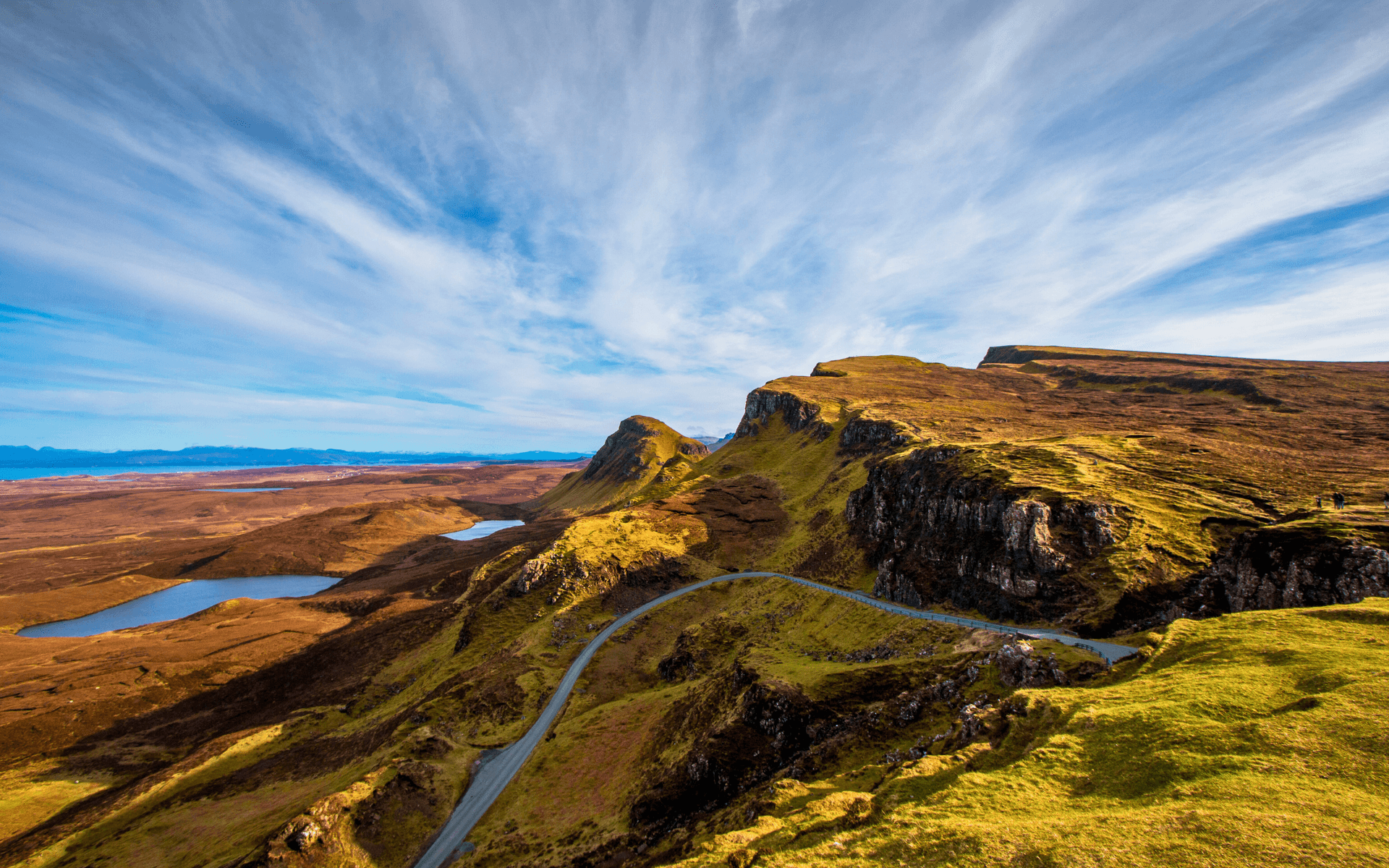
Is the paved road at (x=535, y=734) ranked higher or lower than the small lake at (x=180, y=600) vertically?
higher

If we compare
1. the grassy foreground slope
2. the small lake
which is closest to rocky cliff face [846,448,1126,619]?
the grassy foreground slope

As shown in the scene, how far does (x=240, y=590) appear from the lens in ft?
554

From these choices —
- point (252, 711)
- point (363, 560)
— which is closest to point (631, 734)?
point (252, 711)

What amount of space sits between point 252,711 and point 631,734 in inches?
2967

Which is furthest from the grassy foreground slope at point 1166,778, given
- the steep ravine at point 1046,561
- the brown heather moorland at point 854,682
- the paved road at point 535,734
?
the steep ravine at point 1046,561

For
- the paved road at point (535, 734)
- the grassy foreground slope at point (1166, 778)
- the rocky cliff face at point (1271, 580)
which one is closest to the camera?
the grassy foreground slope at point (1166, 778)

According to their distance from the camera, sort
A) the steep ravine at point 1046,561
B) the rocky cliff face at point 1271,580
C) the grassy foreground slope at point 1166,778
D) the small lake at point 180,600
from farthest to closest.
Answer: the small lake at point 180,600 → the steep ravine at point 1046,561 → the rocky cliff face at point 1271,580 → the grassy foreground slope at point 1166,778

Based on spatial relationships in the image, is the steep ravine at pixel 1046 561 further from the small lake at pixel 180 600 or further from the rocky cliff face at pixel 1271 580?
the small lake at pixel 180 600

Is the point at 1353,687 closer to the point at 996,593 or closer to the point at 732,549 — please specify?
the point at 996,593

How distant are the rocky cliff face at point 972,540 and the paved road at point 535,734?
16.4ft

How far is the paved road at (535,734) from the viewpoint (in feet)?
140

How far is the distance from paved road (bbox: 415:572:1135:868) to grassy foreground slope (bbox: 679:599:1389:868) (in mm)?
9517

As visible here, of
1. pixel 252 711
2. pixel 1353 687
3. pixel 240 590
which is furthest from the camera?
pixel 240 590

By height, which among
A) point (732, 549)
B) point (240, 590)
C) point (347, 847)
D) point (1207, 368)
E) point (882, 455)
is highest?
point (1207, 368)
